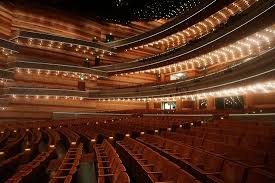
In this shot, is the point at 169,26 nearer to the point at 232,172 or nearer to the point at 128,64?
the point at 128,64

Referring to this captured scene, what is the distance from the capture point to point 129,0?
56.6 ft

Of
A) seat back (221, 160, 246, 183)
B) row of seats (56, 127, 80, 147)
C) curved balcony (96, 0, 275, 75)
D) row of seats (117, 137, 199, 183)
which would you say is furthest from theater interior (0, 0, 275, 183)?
seat back (221, 160, 246, 183)

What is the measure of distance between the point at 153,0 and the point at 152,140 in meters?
13.8

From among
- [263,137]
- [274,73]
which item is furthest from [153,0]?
[263,137]

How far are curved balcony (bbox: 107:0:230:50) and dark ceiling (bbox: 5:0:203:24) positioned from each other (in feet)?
5.42

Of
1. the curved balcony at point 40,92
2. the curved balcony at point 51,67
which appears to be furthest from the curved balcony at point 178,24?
the curved balcony at point 40,92

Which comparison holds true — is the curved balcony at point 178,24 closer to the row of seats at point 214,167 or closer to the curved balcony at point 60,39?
the curved balcony at point 60,39

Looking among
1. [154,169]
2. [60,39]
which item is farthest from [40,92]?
[154,169]

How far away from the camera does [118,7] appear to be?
691 inches

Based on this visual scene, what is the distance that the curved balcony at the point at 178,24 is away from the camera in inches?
528

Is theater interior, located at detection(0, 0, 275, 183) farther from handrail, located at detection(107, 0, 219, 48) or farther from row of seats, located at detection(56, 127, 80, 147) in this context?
row of seats, located at detection(56, 127, 80, 147)

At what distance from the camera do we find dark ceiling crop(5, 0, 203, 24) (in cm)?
1681

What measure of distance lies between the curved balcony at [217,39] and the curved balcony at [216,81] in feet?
3.92

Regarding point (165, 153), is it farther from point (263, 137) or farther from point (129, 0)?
point (129, 0)
